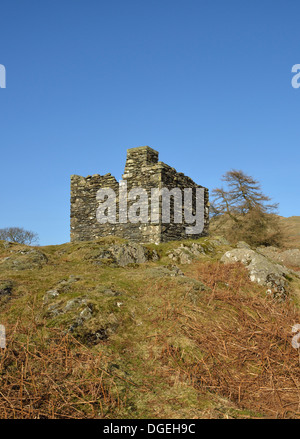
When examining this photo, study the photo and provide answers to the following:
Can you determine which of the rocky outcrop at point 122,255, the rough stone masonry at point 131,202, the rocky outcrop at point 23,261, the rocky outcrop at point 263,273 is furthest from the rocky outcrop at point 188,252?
the rocky outcrop at point 23,261

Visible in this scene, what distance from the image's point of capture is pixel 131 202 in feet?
59.0

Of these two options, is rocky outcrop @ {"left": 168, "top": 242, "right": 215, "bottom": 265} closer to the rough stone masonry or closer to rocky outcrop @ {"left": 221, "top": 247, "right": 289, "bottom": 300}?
the rough stone masonry

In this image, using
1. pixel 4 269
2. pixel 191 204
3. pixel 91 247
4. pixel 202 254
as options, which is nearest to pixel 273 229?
pixel 191 204

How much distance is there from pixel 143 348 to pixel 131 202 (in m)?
11.7

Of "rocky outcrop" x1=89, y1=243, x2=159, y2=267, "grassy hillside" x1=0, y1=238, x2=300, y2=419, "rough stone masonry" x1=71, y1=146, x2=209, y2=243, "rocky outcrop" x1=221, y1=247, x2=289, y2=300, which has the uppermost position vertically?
"rough stone masonry" x1=71, y1=146, x2=209, y2=243

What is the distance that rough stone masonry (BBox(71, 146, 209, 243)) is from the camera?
1745 centimetres

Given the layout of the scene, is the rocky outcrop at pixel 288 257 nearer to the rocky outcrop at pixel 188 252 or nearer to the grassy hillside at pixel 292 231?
the grassy hillside at pixel 292 231

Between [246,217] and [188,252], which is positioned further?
[246,217]

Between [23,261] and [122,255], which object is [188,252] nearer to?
[122,255]

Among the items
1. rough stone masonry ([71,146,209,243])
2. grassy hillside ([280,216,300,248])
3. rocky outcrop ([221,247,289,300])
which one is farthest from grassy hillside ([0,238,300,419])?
grassy hillside ([280,216,300,248])

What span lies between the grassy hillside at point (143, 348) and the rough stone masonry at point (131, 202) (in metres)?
6.74

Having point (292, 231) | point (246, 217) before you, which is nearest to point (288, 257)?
point (246, 217)

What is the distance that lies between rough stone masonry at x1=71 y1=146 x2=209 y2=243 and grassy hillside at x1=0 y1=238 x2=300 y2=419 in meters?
6.74

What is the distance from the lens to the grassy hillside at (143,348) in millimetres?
5207
